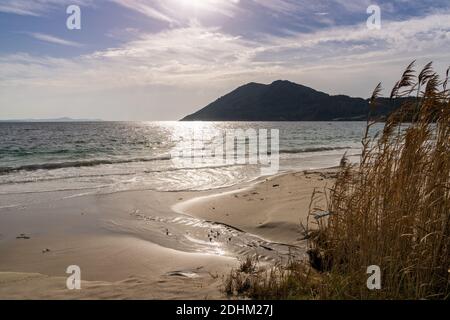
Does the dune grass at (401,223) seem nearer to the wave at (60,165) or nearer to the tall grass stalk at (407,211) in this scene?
the tall grass stalk at (407,211)

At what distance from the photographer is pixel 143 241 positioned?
299 inches

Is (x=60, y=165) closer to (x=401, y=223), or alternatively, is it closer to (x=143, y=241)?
(x=143, y=241)

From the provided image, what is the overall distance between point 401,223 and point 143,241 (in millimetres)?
5067

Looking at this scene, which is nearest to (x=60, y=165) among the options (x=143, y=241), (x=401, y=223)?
(x=143, y=241)

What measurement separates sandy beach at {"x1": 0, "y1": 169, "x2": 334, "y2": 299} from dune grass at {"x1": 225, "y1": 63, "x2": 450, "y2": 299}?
1.16m

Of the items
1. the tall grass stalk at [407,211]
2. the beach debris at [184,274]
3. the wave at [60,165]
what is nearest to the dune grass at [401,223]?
the tall grass stalk at [407,211]

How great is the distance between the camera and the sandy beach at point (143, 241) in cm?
495

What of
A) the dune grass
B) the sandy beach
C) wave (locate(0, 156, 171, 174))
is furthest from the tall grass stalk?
wave (locate(0, 156, 171, 174))

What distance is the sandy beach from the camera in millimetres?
4953

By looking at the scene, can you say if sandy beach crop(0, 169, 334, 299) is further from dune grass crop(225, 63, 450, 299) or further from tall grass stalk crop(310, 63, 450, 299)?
tall grass stalk crop(310, 63, 450, 299)

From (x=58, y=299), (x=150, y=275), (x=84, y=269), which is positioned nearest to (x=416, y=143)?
(x=150, y=275)

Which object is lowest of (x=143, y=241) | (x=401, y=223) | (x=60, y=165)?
(x=143, y=241)

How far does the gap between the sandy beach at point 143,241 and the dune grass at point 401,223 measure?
116 centimetres

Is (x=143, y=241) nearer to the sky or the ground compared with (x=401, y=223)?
nearer to the ground
